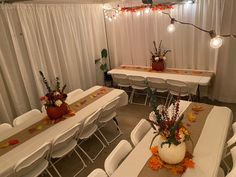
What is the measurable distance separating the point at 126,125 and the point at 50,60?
7.20ft

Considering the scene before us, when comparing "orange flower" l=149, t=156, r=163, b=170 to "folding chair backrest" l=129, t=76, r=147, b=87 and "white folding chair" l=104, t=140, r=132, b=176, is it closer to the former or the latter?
"white folding chair" l=104, t=140, r=132, b=176

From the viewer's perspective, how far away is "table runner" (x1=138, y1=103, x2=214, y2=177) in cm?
175

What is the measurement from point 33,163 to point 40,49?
2.63m

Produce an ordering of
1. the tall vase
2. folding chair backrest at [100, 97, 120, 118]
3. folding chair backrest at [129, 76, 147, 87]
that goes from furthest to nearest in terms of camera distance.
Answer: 1. folding chair backrest at [129, 76, 147, 87]
2. folding chair backrest at [100, 97, 120, 118]
3. the tall vase

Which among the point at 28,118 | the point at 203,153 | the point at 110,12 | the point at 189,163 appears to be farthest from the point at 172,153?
the point at 110,12

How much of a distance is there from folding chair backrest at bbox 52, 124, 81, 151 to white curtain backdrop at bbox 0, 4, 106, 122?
1685 mm

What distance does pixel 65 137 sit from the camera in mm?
2578

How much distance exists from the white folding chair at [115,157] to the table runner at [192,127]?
31cm

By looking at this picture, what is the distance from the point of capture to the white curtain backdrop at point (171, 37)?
4.18 m

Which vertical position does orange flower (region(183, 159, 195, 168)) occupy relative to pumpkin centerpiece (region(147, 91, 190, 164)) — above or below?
below

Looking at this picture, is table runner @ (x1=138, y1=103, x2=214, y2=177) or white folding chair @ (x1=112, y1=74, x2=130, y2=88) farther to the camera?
white folding chair @ (x1=112, y1=74, x2=130, y2=88)

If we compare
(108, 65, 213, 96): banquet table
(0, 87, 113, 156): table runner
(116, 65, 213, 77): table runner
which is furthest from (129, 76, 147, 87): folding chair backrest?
(0, 87, 113, 156): table runner

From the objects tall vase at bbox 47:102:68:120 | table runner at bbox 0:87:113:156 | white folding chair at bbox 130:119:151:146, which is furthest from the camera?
tall vase at bbox 47:102:68:120

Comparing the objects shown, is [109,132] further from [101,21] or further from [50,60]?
[101,21]
